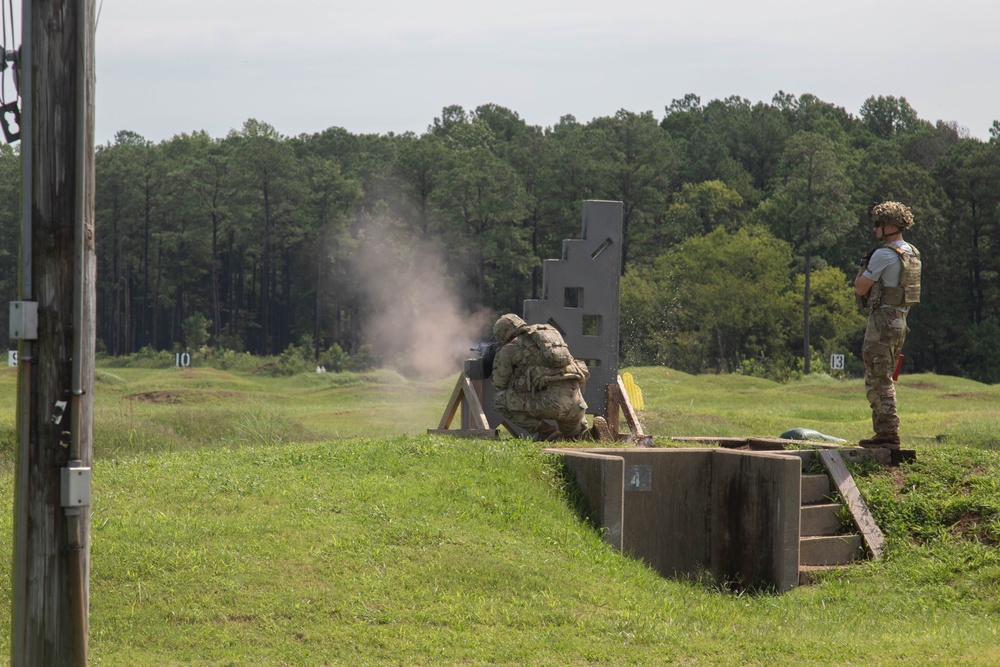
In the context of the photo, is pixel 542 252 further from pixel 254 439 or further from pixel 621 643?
pixel 621 643

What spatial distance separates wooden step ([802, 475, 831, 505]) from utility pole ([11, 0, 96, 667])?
7.71 m

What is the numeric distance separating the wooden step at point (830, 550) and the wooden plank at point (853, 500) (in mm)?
128

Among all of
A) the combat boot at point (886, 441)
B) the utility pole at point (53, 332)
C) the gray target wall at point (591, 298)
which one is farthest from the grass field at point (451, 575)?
the gray target wall at point (591, 298)

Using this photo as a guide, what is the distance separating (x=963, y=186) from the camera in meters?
64.2

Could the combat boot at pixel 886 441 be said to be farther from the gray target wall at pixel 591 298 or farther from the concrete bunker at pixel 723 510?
the gray target wall at pixel 591 298

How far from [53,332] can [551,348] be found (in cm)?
754

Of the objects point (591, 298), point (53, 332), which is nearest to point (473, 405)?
point (591, 298)

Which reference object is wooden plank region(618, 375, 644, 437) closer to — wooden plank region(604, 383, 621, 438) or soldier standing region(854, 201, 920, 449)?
wooden plank region(604, 383, 621, 438)

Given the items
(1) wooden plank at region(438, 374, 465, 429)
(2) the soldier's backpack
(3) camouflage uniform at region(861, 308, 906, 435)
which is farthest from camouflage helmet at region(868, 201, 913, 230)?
(1) wooden plank at region(438, 374, 465, 429)

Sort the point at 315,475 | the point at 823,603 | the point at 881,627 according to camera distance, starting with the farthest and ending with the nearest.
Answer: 1. the point at 315,475
2. the point at 823,603
3. the point at 881,627

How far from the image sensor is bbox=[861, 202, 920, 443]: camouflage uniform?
37.9 feet

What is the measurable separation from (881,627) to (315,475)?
16.2 ft

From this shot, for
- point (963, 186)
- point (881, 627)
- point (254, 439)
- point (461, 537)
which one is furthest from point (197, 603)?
point (963, 186)

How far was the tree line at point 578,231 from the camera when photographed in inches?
2410
